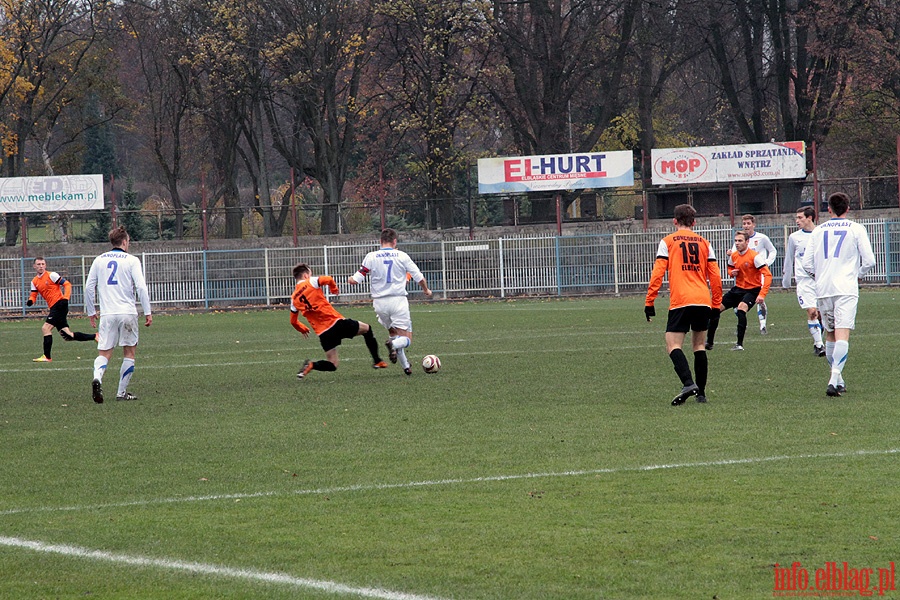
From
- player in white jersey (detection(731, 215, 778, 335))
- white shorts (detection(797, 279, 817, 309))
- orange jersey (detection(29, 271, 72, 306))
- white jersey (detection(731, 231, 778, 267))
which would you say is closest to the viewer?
white shorts (detection(797, 279, 817, 309))

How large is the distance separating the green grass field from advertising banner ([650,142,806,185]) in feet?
80.6

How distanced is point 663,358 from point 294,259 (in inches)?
947

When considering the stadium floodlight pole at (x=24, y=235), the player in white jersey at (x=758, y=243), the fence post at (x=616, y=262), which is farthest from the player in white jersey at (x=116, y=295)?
the stadium floodlight pole at (x=24, y=235)

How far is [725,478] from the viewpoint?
736 cm

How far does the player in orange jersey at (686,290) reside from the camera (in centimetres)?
1086

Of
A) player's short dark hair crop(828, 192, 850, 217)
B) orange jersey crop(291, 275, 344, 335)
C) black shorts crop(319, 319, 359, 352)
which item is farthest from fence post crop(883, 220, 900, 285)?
player's short dark hair crop(828, 192, 850, 217)

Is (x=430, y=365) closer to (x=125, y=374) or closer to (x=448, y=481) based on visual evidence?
(x=125, y=374)

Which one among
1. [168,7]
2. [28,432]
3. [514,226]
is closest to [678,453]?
[28,432]

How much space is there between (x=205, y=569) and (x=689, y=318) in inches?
253

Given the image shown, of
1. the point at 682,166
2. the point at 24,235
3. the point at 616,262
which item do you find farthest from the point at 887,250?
the point at 24,235

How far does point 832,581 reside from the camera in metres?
5.04

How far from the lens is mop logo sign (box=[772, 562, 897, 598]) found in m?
4.88

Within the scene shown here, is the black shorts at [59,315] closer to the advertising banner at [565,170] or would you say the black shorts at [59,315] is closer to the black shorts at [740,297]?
the black shorts at [740,297]

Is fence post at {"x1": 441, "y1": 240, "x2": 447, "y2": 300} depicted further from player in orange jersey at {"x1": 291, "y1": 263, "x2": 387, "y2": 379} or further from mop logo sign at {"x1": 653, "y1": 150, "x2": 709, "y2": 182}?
player in orange jersey at {"x1": 291, "y1": 263, "x2": 387, "y2": 379}
